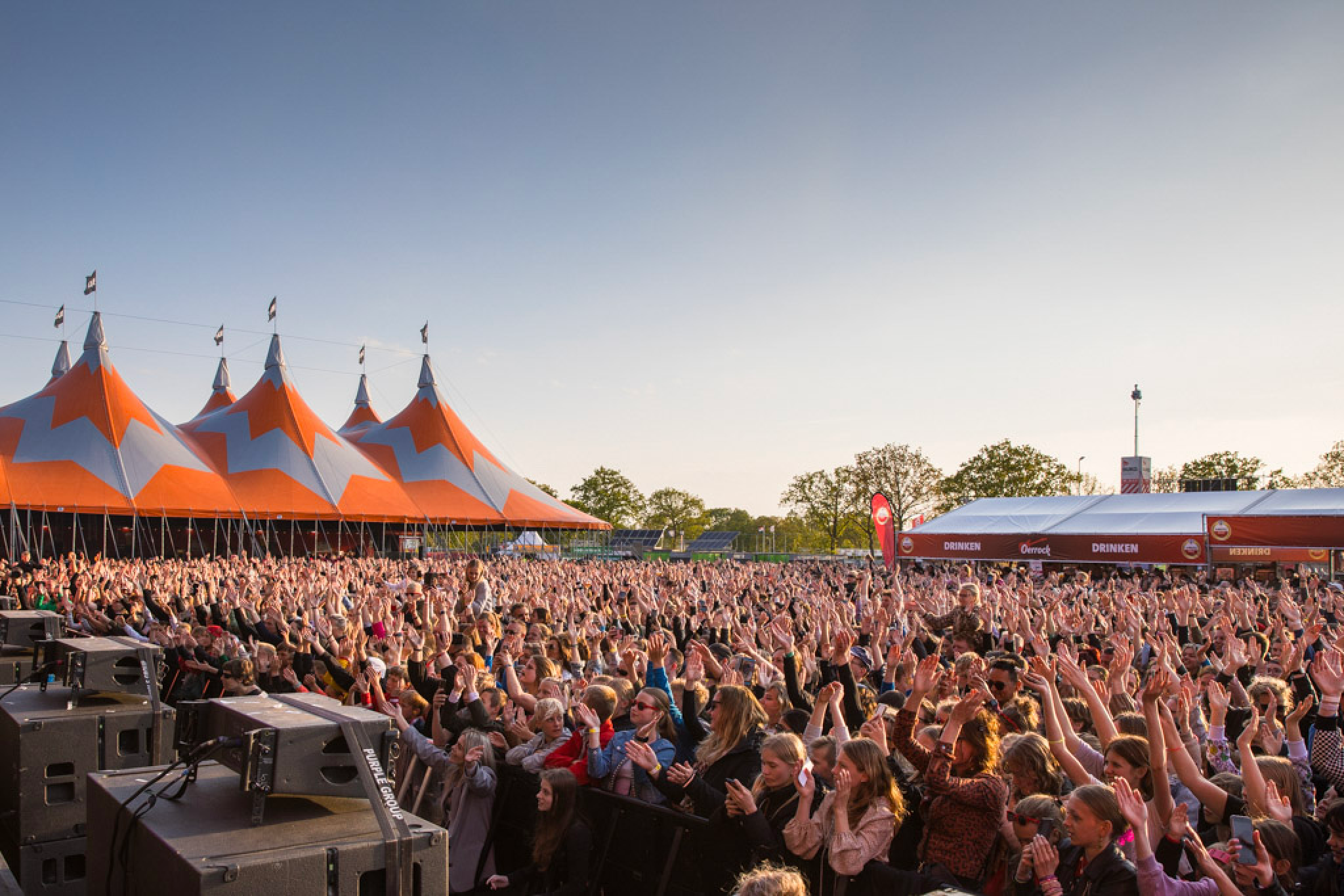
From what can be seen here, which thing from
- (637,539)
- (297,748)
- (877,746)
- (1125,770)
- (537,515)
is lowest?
(637,539)

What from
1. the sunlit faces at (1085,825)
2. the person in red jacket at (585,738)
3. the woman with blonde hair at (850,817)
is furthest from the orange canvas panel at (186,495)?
the sunlit faces at (1085,825)

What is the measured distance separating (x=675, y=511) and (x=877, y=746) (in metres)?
102

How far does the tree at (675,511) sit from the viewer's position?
106m

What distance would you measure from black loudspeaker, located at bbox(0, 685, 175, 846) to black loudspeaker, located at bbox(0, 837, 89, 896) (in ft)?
0.14

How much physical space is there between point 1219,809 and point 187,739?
4518 millimetres

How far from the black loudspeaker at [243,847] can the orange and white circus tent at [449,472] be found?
3730 cm

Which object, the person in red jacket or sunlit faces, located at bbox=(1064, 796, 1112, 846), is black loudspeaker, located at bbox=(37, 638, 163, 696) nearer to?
the person in red jacket

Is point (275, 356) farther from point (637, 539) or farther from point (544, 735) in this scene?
point (544, 735)

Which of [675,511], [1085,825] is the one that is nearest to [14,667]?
[1085,825]

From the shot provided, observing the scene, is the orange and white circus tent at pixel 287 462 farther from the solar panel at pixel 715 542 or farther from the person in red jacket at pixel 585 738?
the person in red jacket at pixel 585 738

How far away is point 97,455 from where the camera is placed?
31.7 meters

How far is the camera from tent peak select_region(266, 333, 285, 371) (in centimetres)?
3919

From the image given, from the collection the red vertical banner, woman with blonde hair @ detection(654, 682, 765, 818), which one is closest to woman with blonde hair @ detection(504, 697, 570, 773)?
woman with blonde hair @ detection(654, 682, 765, 818)

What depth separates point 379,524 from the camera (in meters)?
41.1
